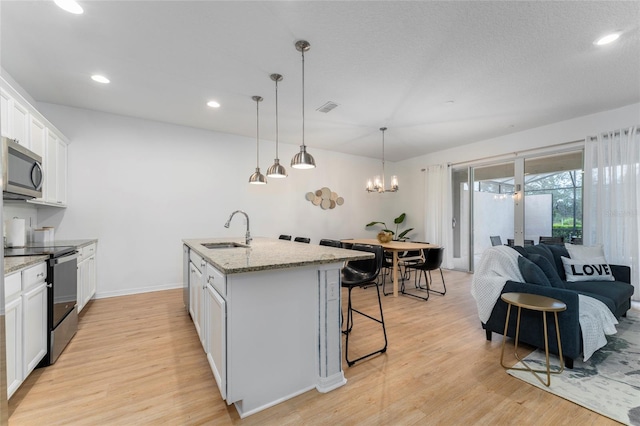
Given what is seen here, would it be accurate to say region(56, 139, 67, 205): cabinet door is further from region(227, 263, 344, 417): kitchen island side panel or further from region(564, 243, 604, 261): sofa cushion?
region(564, 243, 604, 261): sofa cushion

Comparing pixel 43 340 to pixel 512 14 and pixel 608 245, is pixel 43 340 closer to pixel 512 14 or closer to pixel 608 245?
pixel 512 14

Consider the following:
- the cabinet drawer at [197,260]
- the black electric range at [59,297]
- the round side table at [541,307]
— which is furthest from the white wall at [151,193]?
the round side table at [541,307]

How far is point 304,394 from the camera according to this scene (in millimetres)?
1952

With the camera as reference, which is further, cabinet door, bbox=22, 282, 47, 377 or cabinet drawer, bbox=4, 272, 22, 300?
cabinet door, bbox=22, 282, 47, 377

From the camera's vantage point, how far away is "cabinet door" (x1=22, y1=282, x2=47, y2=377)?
1960 millimetres

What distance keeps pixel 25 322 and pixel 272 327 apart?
1701 mm

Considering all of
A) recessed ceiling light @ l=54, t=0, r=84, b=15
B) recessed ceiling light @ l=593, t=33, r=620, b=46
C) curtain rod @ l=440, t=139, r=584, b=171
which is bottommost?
curtain rod @ l=440, t=139, r=584, b=171

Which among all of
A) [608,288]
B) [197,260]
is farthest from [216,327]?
[608,288]

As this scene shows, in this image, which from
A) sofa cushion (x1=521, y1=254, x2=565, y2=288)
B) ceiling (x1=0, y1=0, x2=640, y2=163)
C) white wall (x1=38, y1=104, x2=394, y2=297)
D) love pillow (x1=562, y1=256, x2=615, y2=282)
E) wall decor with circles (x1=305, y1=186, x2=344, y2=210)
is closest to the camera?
ceiling (x1=0, y1=0, x2=640, y2=163)

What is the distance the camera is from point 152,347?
2.63 metres

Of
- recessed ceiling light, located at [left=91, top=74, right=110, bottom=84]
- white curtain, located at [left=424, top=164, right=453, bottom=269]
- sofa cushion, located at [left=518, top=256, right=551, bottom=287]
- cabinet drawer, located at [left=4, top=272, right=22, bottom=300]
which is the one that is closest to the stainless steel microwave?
cabinet drawer, located at [left=4, top=272, right=22, bottom=300]

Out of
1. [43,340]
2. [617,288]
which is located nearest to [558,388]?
[617,288]

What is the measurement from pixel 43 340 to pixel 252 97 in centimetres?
314

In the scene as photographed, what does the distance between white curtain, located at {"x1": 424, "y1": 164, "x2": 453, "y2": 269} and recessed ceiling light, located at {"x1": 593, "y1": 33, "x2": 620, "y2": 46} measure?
146 inches
